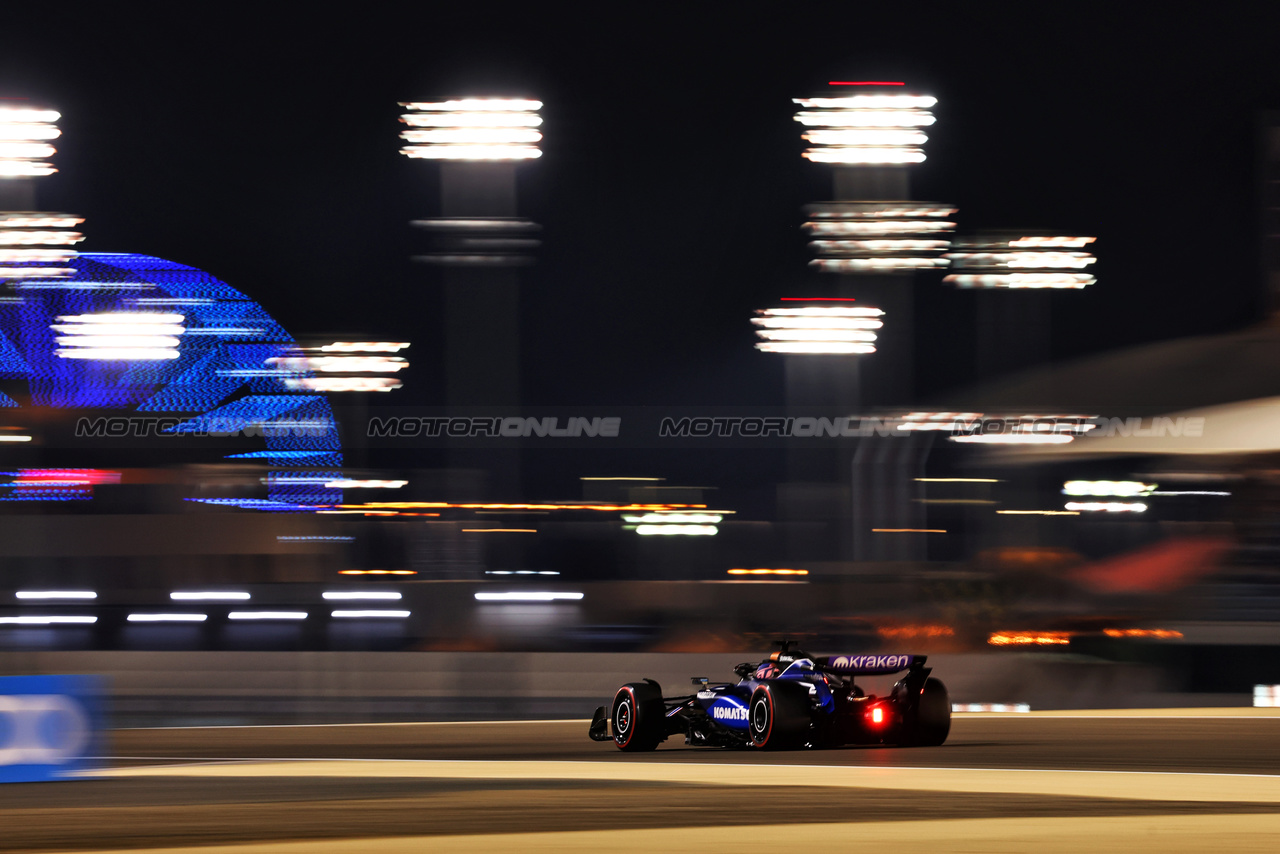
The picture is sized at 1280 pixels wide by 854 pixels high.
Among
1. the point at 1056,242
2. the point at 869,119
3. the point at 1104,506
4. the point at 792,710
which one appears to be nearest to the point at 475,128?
the point at 869,119

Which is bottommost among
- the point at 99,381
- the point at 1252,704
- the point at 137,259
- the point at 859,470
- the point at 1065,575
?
the point at 1252,704

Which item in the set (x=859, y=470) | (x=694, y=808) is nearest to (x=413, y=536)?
(x=859, y=470)

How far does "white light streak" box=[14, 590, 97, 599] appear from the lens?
29.2 metres

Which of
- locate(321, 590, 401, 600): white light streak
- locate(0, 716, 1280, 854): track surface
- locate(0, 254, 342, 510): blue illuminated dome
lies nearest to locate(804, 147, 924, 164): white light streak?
locate(321, 590, 401, 600): white light streak

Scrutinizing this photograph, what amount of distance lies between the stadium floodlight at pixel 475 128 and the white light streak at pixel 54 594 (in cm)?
1147

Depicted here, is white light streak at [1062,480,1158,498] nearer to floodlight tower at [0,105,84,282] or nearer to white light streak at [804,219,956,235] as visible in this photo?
white light streak at [804,219,956,235]

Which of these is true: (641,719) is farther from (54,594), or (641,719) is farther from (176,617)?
(54,594)

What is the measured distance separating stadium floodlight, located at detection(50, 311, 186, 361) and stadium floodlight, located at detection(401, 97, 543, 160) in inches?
1235

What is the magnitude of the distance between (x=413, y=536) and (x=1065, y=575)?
→ 64.9ft

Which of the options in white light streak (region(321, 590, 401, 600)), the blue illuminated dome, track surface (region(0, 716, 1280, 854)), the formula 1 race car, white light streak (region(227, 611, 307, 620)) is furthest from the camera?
the blue illuminated dome

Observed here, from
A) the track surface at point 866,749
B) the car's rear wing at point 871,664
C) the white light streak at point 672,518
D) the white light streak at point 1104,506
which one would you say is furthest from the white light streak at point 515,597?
the white light streak at point 1104,506

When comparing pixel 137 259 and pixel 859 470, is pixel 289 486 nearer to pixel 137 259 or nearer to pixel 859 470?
pixel 137 259

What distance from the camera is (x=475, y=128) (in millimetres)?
24734

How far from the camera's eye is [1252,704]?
56.6ft
